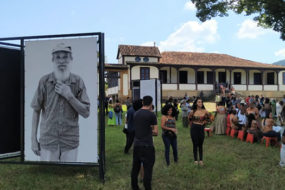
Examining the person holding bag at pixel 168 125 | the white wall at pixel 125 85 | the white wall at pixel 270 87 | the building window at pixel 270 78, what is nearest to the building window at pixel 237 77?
the white wall at pixel 270 87

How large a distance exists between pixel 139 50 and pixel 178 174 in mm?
28195

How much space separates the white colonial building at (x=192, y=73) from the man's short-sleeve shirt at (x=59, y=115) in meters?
24.6

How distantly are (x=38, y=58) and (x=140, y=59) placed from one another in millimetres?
27195

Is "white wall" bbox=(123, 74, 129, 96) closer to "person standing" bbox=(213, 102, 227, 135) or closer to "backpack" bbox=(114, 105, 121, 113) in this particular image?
"backpack" bbox=(114, 105, 121, 113)

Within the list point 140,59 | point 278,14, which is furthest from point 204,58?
point 278,14

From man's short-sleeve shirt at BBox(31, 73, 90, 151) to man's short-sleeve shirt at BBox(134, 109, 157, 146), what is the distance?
1386 mm

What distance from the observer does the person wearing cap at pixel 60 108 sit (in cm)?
500

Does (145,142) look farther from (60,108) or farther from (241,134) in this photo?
(241,134)

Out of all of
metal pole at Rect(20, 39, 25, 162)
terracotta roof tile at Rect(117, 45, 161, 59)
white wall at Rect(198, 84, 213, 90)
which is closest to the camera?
metal pole at Rect(20, 39, 25, 162)

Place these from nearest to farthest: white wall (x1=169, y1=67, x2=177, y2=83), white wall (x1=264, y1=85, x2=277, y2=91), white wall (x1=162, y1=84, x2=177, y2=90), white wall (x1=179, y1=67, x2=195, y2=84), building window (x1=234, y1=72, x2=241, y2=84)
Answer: white wall (x1=162, y1=84, x2=177, y2=90) → white wall (x1=169, y1=67, x2=177, y2=83) → white wall (x1=179, y1=67, x2=195, y2=84) → white wall (x1=264, y1=85, x2=277, y2=91) → building window (x1=234, y1=72, x2=241, y2=84)

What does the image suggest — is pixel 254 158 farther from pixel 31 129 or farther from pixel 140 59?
pixel 140 59

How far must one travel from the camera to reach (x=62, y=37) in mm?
5020

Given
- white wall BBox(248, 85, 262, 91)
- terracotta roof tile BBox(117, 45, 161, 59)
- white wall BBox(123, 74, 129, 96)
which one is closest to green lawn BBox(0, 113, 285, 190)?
white wall BBox(123, 74, 129, 96)

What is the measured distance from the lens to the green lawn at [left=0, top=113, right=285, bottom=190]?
480cm
